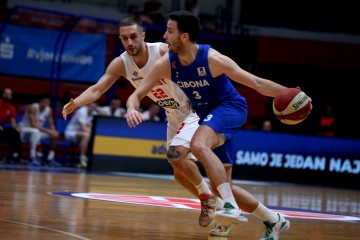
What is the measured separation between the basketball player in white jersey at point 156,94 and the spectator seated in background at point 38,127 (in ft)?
30.7

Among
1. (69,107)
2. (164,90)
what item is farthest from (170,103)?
(69,107)

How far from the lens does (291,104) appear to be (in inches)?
248

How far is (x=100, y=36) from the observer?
17.8m

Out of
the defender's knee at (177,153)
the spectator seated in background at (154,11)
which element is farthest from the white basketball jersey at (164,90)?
the spectator seated in background at (154,11)

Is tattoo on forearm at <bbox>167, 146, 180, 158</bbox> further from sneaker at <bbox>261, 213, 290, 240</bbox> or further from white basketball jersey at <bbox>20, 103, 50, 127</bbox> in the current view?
white basketball jersey at <bbox>20, 103, 50, 127</bbox>

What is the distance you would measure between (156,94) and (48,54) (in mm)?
10254

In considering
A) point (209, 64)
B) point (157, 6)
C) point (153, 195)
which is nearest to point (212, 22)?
point (157, 6)

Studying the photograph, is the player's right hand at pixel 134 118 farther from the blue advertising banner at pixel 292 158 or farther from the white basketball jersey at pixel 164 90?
the blue advertising banner at pixel 292 158

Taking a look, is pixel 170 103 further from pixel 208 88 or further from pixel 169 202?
pixel 169 202

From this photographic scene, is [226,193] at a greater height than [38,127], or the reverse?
[226,193]

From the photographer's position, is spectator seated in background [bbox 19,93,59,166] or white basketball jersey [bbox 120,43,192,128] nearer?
white basketball jersey [bbox 120,43,192,128]

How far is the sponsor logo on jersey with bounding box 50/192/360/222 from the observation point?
9.26 metres

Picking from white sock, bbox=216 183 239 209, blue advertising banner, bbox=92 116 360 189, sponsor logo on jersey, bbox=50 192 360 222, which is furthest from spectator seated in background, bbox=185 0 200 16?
white sock, bbox=216 183 239 209

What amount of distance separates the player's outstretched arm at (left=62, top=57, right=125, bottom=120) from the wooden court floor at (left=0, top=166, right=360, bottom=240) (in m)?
1.01
